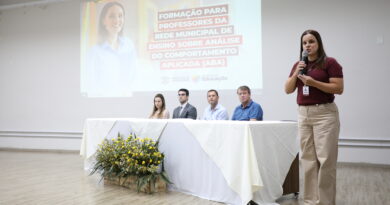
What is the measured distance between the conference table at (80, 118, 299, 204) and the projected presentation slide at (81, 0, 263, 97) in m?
2.34

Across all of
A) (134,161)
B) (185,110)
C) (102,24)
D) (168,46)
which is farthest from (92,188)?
(102,24)

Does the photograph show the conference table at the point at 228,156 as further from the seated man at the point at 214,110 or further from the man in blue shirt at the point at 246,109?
the seated man at the point at 214,110

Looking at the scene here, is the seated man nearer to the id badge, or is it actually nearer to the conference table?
the conference table

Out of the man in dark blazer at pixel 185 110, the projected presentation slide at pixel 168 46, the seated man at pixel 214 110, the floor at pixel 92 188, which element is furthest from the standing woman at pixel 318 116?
the projected presentation slide at pixel 168 46

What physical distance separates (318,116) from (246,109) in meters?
1.66

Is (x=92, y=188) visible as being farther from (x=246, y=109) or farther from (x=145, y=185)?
(x=246, y=109)

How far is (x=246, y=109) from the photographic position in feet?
13.0

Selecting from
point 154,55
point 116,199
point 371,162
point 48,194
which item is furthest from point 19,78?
point 371,162

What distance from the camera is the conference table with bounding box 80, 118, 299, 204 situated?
2.75 metres

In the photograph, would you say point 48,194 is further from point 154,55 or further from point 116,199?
point 154,55

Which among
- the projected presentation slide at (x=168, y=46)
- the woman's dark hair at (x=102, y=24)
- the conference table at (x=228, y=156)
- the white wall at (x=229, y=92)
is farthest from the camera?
the woman's dark hair at (x=102, y=24)

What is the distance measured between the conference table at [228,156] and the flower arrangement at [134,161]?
0.45 ft

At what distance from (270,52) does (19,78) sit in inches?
207

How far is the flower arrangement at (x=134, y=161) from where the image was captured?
3.36 meters
